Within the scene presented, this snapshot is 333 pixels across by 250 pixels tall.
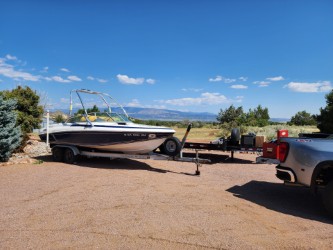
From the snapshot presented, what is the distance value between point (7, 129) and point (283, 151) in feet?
27.1

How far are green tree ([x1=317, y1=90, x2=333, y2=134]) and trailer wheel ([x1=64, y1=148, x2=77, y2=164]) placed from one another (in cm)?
1954

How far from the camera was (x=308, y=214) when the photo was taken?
5.31 metres

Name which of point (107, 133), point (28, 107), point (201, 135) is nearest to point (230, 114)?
point (201, 135)

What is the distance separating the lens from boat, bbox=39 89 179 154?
9047 mm

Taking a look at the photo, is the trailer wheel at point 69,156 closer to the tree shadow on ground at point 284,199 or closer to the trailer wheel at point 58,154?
the trailer wheel at point 58,154

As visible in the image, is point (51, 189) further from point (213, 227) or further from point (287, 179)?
point (287, 179)

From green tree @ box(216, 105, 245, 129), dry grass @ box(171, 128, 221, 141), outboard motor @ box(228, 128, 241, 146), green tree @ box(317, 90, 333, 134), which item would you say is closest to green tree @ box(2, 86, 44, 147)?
dry grass @ box(171, 128, 221, 141)

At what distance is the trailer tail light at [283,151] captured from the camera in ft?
19.0

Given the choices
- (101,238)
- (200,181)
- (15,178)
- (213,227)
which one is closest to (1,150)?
(15,178)

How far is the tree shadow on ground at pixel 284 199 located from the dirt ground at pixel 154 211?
18 mm

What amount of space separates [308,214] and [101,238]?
360 centimetres

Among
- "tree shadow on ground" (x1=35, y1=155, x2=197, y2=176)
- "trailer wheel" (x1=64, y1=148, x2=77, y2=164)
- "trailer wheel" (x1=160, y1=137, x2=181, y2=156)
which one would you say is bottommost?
"tree shadow on ground" (x1=35, y1=155, x2=197, y2=176)

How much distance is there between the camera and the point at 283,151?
5.82 meters

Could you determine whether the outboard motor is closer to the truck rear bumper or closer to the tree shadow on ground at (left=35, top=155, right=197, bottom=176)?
the tree shadow on ground at (left=35, top=155, right=197, bottom=176)
